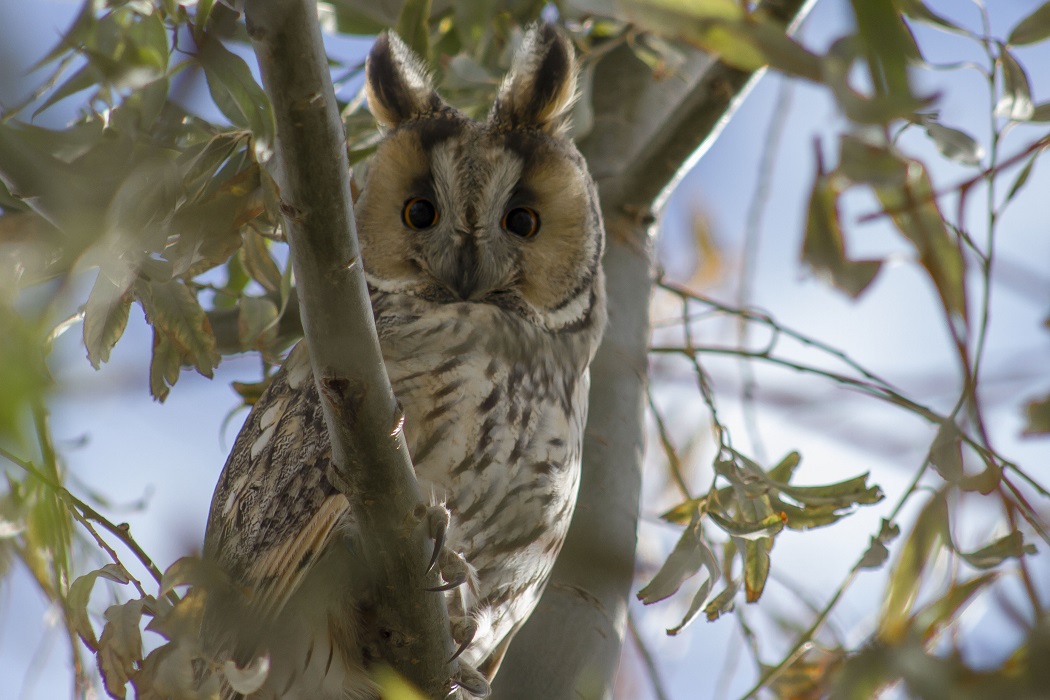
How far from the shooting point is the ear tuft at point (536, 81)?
2070mm

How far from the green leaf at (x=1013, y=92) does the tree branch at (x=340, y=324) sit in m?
0.76

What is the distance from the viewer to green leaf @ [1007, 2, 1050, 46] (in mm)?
1200

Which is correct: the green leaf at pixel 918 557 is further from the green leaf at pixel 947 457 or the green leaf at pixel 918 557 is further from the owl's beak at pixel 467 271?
the owl's beak at pixel 467 271

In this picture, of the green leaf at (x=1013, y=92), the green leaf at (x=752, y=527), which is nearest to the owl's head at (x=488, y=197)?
the green leaf at (x=752, y=527)

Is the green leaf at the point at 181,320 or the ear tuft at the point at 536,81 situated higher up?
the ear tuft at the point at 536,81

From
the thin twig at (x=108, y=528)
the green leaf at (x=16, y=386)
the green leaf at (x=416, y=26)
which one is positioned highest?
the green leaf at (x=416, y=26)

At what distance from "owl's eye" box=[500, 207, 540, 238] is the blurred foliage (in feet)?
0.95

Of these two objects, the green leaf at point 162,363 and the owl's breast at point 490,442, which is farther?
the owl's breast at point 490,442

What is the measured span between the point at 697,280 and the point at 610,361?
50.0 inches

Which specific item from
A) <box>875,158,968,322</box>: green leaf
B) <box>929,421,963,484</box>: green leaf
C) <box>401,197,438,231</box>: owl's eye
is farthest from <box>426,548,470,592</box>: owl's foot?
<box>401,197,438,231</box>: owl's eye

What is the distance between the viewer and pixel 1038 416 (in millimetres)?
951

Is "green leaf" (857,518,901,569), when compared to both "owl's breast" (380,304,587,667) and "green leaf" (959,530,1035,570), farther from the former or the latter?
"owl's breast" (380,304,587,667)

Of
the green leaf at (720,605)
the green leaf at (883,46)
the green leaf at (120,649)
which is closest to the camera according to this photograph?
the green leaf at (883,46)

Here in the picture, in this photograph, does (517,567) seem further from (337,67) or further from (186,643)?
(337,67)
